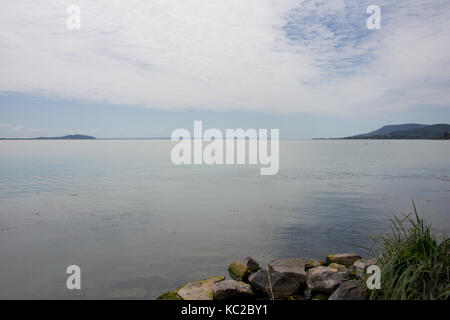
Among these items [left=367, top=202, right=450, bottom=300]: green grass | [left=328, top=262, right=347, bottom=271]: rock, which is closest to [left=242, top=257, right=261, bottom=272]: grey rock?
[left=328, top=262, right=347, bottom=271]: rock

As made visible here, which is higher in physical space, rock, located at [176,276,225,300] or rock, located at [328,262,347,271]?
rock, located at [328,262,347,271]

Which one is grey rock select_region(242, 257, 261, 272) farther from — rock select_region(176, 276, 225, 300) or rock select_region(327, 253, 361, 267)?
rock select_region(327, 253, 361, 267)

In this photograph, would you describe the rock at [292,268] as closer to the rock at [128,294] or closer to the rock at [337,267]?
the rock at [337,267]

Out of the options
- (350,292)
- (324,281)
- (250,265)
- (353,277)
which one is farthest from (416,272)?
(250,265)

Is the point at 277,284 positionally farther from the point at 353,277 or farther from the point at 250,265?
the point at 353,277

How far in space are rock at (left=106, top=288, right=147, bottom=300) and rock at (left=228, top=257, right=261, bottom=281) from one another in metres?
2.91

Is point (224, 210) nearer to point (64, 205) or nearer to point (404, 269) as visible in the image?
point (64, 205)

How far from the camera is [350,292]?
697cm

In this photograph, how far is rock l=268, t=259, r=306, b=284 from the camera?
914cm

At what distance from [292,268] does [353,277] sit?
1.86 m

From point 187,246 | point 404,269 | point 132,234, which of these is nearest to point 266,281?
point 404,269

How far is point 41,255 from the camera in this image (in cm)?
1221

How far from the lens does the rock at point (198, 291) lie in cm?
846
